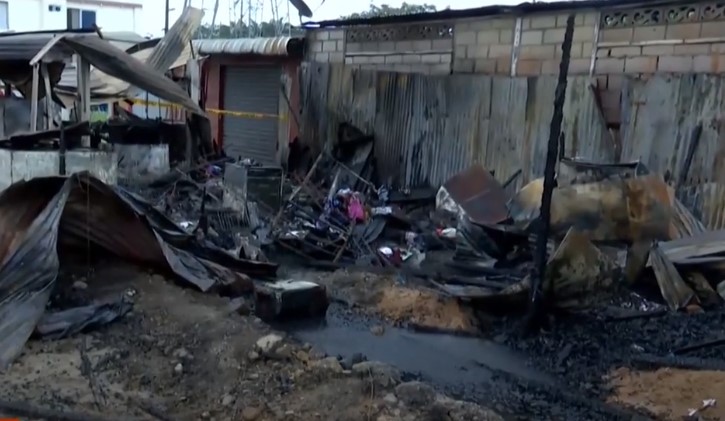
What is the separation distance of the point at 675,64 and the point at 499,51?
2.79 meters

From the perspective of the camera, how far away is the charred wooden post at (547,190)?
5664 mm

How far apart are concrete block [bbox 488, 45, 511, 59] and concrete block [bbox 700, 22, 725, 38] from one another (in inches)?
115

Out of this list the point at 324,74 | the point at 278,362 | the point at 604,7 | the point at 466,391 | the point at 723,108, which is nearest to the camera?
the point at 278,362

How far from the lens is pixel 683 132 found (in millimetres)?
8258

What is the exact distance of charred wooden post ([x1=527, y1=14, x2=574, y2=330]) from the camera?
5664 mm

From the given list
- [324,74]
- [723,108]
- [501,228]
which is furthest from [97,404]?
[324,74]

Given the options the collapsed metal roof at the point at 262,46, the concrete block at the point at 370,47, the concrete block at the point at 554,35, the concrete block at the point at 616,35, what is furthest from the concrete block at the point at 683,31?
the collapsed metal roof at the point at 262,46

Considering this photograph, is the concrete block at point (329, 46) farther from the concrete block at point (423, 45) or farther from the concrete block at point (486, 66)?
the concrete block at point (486, 66)

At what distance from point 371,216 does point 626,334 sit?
439cm

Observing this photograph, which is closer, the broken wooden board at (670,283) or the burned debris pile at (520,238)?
the burned debris pile at (520,238)

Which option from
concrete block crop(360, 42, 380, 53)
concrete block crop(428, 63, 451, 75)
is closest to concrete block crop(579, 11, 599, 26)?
concrete block crop(428, 63, 451, 75)

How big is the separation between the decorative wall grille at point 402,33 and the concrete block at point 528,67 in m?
1.52

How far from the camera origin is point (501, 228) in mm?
8297

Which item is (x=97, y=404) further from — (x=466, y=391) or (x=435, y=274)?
(x=435, y=274)
